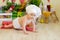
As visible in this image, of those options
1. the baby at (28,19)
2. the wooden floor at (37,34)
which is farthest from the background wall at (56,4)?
the baby at (28,19)

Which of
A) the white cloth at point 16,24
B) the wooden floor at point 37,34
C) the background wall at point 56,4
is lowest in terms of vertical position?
the wooden floor at point 37,34

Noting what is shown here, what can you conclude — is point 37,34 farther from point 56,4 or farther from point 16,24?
point 56,4

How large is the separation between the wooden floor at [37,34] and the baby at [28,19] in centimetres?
7

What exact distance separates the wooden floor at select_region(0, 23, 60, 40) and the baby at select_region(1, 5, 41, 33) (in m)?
0.07

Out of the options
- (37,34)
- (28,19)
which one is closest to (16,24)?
(28,19)

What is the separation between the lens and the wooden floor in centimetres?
164

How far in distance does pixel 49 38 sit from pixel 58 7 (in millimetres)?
972

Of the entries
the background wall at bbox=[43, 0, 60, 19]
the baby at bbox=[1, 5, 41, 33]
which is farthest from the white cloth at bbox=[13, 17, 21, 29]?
the background wall at bbox=[43, 0, 60, 19]

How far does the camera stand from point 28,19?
186cm

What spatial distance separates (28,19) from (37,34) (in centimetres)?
22

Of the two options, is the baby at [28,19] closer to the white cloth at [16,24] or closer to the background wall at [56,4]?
the white cloth at [16,24]

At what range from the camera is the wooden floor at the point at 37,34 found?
164 centimetres

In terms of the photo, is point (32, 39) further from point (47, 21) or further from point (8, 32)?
point (47, 21)

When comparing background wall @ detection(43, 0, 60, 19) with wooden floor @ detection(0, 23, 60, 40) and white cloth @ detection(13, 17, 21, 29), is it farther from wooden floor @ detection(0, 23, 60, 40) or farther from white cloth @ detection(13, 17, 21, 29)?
white cloth @ detection(13, 17, 21, 29)
